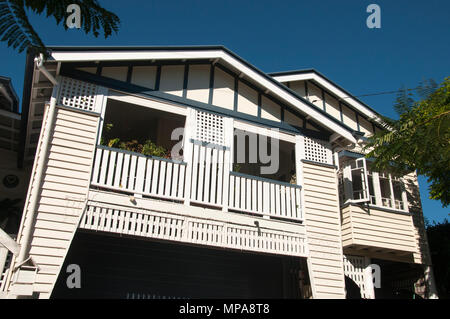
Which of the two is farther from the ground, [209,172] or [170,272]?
[209,172]

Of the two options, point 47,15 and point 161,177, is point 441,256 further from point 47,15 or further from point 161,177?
point 47,15

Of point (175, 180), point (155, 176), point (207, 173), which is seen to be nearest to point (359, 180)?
point (207, 173)

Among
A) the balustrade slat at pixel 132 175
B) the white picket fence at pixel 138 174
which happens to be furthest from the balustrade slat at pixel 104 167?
the balustrade slat at pixel 132 175

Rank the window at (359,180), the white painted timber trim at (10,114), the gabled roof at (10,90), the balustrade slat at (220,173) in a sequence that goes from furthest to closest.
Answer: the gabled roof at (10,90) < the window at (359,180) < the white painted timber trim at (10,114) < the balustrade slat at (220,173)

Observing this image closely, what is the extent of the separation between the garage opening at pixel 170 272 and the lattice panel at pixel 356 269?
51.7 inches

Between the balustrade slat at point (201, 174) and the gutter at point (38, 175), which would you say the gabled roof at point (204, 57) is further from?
the balustrade slat at point (201, 174)

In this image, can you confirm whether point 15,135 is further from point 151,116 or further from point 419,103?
point 419,103

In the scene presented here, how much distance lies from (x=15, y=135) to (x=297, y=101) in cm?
814

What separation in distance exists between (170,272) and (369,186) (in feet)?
22.5

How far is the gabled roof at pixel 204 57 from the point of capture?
9.82 meters

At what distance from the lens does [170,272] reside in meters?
11.4
